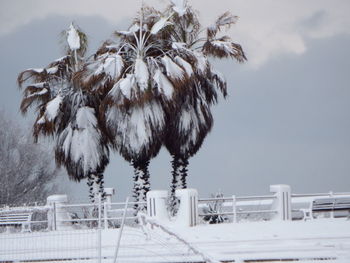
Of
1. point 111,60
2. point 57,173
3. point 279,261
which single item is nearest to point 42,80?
point 111,60

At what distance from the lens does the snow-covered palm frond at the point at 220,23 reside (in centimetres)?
2639

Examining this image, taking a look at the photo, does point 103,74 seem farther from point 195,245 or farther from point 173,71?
point 195,245

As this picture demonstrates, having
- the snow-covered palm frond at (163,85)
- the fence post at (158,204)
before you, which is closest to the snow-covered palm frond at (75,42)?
the snow-covered palm frond at (163,85)

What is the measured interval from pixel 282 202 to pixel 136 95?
257 inches

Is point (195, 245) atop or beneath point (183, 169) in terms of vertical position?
beneath

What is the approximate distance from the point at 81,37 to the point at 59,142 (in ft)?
14.9

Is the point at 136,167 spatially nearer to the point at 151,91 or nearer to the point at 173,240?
the point at 151,91

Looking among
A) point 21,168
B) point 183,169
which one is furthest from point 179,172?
point 21,168

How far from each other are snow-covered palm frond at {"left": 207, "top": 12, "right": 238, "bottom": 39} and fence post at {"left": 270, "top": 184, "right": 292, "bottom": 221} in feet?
26.2

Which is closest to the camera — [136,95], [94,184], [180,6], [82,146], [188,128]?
[136,95]

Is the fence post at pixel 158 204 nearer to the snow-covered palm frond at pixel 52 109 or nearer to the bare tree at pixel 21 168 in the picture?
the snow-covered palm frond at pixel 52 109

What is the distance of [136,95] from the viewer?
23812 mm

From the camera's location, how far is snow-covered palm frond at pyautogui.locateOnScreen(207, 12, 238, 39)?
2639cm

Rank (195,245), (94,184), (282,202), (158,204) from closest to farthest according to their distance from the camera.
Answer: (195,245) < (158,204) < (282,202) < (94,184)
